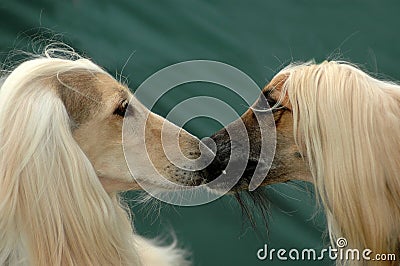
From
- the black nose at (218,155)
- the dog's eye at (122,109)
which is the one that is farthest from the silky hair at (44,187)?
the black nose at (218,155)

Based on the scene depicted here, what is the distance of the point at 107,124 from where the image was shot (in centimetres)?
210

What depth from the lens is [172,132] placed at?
86.6 inches

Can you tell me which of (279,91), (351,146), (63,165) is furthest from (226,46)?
(63,165)

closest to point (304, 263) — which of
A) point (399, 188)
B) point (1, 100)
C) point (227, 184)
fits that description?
point (227, 184)

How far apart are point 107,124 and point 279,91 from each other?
51cm

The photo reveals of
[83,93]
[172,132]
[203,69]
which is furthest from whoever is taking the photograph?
[203,69]

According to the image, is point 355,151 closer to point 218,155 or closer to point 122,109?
point 218,155

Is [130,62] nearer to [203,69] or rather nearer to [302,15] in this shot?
[203,69]

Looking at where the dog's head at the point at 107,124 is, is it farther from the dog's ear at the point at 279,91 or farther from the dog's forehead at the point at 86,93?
the dog's ear at the point at 279,91

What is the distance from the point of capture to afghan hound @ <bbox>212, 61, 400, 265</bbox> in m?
1.94

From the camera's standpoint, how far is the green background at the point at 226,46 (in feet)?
10.7

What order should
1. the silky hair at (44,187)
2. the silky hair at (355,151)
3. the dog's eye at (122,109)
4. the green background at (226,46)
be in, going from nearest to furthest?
the silky hair at (44,187) → the silky hair at (355,151) → the dog's eye at (122,109) → the green background at (226,46)

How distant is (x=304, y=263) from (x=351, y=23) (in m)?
1.08

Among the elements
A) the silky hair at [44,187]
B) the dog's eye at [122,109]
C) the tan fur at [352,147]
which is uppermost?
the tan fur at [352,147]
